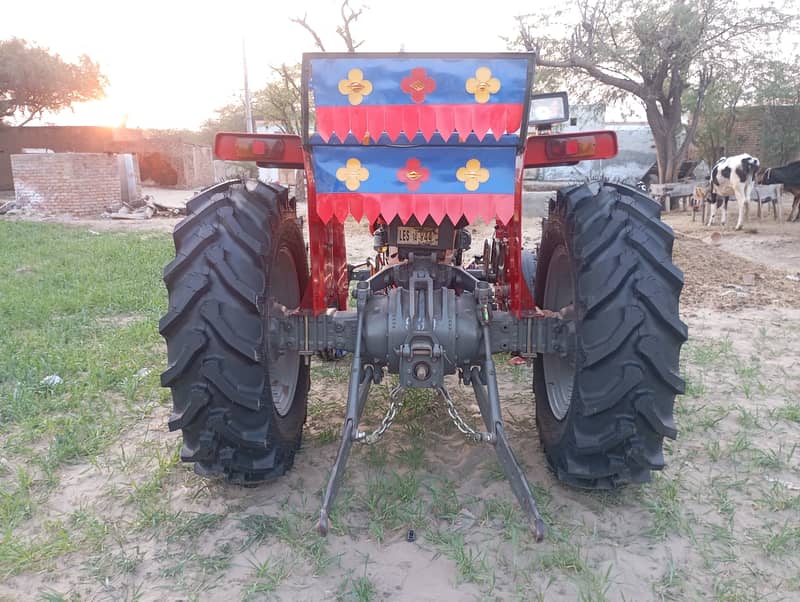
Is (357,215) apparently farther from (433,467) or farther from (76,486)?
(76,486)

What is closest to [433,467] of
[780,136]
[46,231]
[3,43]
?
[46,231]

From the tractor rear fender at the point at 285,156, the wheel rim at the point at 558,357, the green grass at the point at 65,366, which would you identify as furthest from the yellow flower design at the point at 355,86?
the green grass at the point at 65,366

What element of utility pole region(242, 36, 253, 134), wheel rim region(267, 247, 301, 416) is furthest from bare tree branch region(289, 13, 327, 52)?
wheel rim region(267, 247, 301, 416)

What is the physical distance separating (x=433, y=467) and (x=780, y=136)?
23597 mm

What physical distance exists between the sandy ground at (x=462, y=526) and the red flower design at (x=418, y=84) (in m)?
1.78

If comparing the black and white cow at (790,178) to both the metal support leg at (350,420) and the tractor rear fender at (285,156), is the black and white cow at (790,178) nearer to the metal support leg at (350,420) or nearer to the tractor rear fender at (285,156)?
the tractor rear fender at (285,156)

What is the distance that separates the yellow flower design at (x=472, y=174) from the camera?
2.46 metres

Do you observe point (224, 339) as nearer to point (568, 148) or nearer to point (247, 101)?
point (568, 148)

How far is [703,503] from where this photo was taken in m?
2.98

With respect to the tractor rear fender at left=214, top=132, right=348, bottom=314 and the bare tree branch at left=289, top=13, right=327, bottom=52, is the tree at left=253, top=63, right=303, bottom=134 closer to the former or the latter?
the bare tree branch at left=289, top=13, right=327, bottom=52

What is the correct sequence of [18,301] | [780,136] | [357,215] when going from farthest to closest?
[780,136]
[18,301]
[357,215]

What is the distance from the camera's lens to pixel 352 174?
2.50 meters

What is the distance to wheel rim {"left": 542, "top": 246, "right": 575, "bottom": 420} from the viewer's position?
3287mm

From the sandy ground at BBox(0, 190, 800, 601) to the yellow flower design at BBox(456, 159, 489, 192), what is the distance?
1.45 metres
